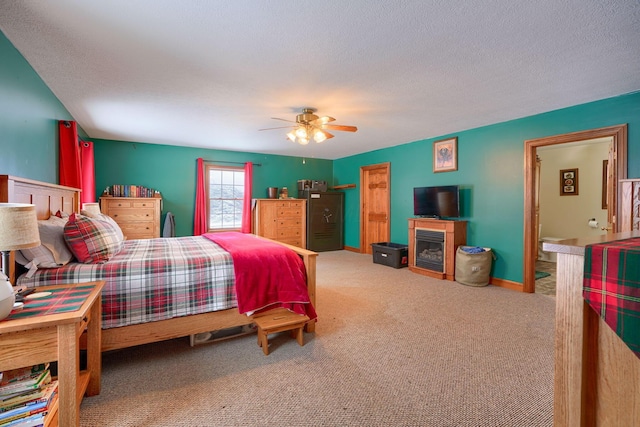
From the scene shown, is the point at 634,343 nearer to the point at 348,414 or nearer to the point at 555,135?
the point at 348,414

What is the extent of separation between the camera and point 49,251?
1.85 metres

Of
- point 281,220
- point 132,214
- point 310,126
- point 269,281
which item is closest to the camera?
point 269,281

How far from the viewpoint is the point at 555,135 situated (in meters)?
3.37

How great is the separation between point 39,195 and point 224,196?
3950mm

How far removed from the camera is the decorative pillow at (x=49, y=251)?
1.74 metres

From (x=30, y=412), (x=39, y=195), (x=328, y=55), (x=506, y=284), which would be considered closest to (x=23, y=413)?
(x=30, y=412)

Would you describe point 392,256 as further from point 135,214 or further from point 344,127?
point 135,214

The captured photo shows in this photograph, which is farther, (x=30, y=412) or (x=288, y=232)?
(x=288, y=232)

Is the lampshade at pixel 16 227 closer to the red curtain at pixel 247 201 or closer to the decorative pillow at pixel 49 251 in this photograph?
the decorative pillow at pixel 49 251

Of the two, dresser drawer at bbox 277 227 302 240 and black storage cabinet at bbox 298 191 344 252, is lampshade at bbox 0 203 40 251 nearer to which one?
dresser drawer at bbox 277 227 302 240

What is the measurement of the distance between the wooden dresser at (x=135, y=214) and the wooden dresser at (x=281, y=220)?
186cm

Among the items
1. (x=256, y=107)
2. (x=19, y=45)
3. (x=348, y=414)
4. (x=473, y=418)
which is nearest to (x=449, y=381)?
(x=473, y=418)

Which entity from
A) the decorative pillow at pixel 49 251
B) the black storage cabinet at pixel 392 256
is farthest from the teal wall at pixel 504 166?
the decorative pillow at pixel 49 251

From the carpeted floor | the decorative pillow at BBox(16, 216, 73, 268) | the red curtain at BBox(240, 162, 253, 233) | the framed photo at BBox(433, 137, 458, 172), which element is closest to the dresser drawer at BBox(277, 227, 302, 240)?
the red curtain at BBox(240, 162, 253, 233)
